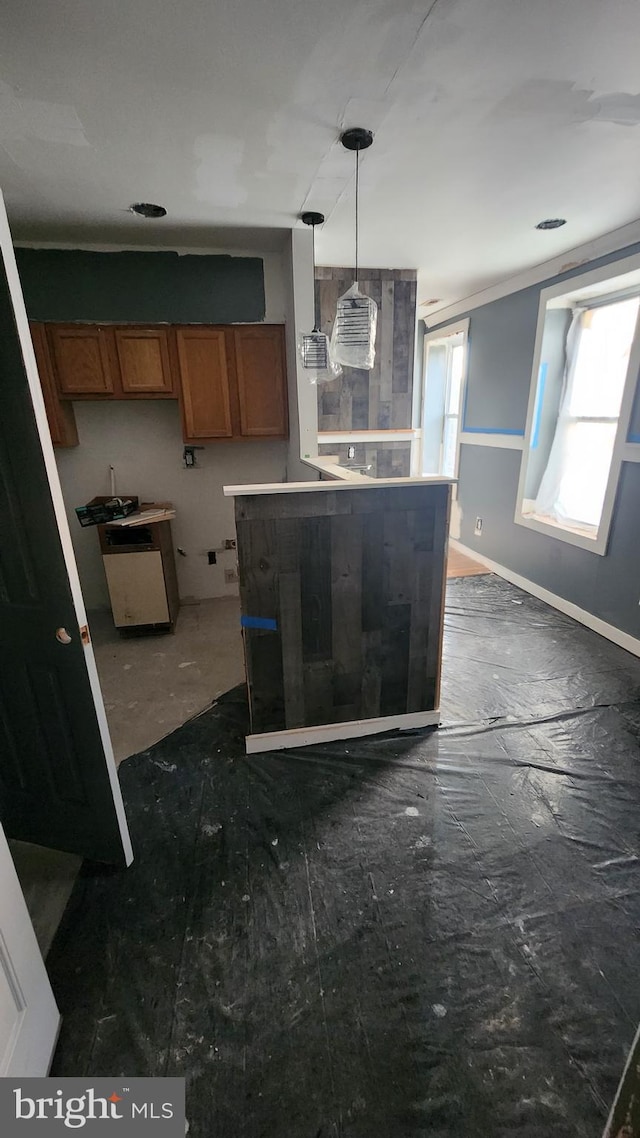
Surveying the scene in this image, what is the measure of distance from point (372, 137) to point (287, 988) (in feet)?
9.55

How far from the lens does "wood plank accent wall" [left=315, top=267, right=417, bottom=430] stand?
3.85m

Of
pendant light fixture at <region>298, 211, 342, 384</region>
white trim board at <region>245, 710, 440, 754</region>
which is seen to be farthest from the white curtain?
white trim board at <region>245, 710, 440, 754</region>

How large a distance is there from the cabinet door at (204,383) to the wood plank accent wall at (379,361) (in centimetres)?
93

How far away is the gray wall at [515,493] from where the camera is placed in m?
3.07

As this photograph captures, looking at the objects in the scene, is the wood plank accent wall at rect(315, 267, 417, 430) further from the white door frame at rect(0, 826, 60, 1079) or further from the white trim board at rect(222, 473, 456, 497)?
the white door frame at rect(0, 826, 60, 1079)

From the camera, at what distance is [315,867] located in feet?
5.24

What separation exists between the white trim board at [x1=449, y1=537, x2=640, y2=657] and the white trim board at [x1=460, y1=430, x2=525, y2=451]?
1094 mm

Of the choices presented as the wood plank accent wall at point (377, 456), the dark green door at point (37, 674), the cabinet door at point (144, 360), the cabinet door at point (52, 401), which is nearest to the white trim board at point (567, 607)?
the wood plank accent wall at point (377, 456)

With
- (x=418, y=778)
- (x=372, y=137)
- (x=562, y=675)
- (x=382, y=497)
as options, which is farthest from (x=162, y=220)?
(x=562, y=675)

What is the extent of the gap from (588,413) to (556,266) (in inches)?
43.5

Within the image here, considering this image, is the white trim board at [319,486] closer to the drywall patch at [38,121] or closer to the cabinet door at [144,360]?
the drywall patch at [38,121]

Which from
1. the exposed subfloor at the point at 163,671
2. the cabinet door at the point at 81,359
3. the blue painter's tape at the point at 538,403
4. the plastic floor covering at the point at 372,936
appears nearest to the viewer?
the plastic floor covering at the point at 372,936

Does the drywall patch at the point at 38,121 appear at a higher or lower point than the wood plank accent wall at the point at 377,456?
higher

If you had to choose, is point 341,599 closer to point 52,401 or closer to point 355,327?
point 355,327
